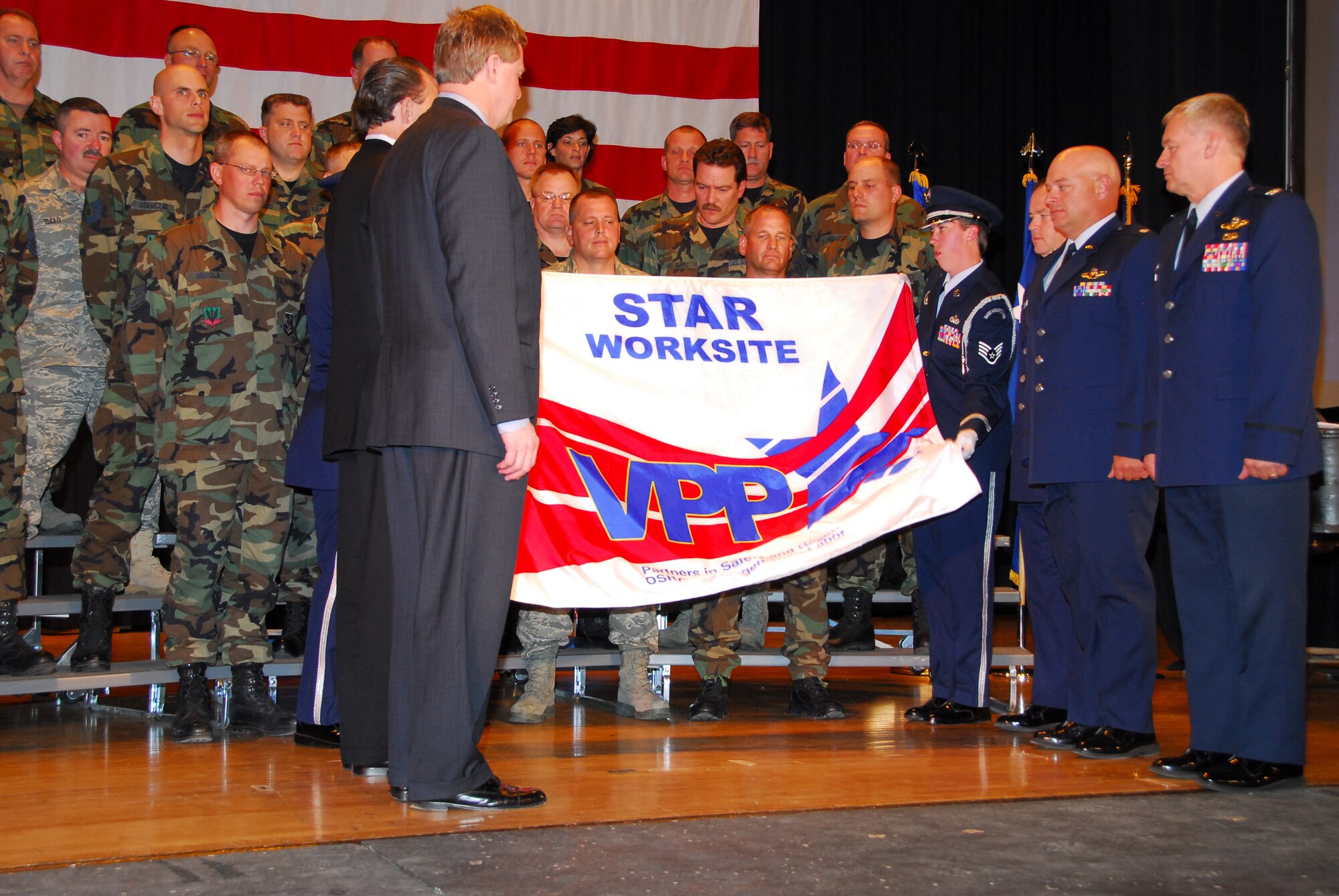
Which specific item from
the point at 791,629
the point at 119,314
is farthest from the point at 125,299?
the point at 791,629

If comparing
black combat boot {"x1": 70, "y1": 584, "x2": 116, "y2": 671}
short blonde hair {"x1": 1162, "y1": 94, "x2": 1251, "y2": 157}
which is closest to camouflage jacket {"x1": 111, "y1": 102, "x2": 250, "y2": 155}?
black combat boot {"x1": 70, "y1": 584, "x2": 116, "y2": 671}

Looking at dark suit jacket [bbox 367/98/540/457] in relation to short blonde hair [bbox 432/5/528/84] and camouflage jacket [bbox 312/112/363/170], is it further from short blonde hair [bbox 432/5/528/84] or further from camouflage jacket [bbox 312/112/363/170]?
camouflage jacket [bbox 312/112/363/170]

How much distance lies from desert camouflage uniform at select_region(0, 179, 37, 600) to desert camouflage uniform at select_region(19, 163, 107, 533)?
480 millimetres

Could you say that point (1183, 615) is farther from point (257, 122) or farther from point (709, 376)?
point (257, 122)

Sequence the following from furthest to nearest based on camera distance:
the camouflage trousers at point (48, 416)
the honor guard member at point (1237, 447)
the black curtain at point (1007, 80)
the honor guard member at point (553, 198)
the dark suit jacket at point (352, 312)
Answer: the black curtain at point (1007, 80), the honor guard member at point (553, 198), the camouflage trousers at point (48, 416), the honor guard member at point (1237, 447), the dark suit jacket at point (352, 312)

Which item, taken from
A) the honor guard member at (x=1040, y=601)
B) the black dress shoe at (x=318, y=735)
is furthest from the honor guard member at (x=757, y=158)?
the black dress shoe at (x=318, y=735)

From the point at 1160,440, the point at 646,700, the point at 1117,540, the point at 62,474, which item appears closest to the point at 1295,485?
the point at 1160,440

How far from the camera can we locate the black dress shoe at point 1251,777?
10.4ft

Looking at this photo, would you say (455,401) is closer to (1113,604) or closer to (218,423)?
(218,423)

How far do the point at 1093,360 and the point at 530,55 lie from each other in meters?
3.86

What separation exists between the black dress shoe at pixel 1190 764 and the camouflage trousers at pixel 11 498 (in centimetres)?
355

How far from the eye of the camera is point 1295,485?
10.7 ft

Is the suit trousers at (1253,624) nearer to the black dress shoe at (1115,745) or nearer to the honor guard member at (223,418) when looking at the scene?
the black dress shoe at (1115,745)

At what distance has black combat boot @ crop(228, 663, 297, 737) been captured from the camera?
3910mm
